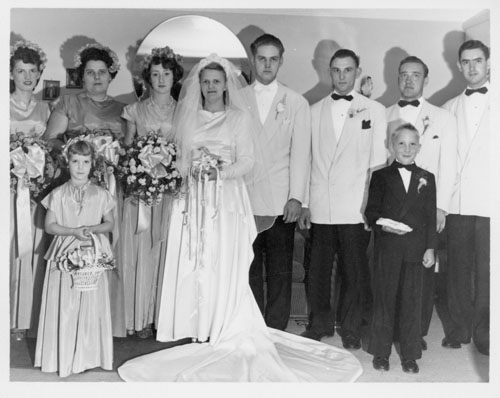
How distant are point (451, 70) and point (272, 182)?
1.29 meters

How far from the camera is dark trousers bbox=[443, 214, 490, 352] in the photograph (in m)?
4.02

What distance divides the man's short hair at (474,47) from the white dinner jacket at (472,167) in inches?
10.3

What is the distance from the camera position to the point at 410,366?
389cm

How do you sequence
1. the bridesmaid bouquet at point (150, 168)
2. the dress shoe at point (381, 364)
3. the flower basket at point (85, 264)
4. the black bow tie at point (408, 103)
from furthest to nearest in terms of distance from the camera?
the black bow tie at point (408, 103), the dress shoe at point (381, 364), the bridesmaid bouquet at point (150, 168), the flower basket at point (85, 264)

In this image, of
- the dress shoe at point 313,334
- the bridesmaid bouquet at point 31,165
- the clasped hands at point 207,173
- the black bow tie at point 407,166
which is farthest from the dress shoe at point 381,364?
the bridesmaid bouquet at point 31,165

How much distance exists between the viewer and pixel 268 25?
12.9 ft

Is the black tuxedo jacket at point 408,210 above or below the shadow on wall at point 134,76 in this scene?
below

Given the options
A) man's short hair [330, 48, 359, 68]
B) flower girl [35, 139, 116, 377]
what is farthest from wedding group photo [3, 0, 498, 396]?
flower girl [35, 139, 116, 377]

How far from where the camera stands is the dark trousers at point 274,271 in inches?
158

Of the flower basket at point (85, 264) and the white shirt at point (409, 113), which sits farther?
the white shirt at point (409, 113)

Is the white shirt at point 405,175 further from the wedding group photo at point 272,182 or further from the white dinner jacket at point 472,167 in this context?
the white dinner jacket at point 472,167

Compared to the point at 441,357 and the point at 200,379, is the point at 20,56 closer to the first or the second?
the point at 200,379

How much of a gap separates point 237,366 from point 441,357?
4.10 ft

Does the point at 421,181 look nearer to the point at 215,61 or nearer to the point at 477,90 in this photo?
the point at 477,90
